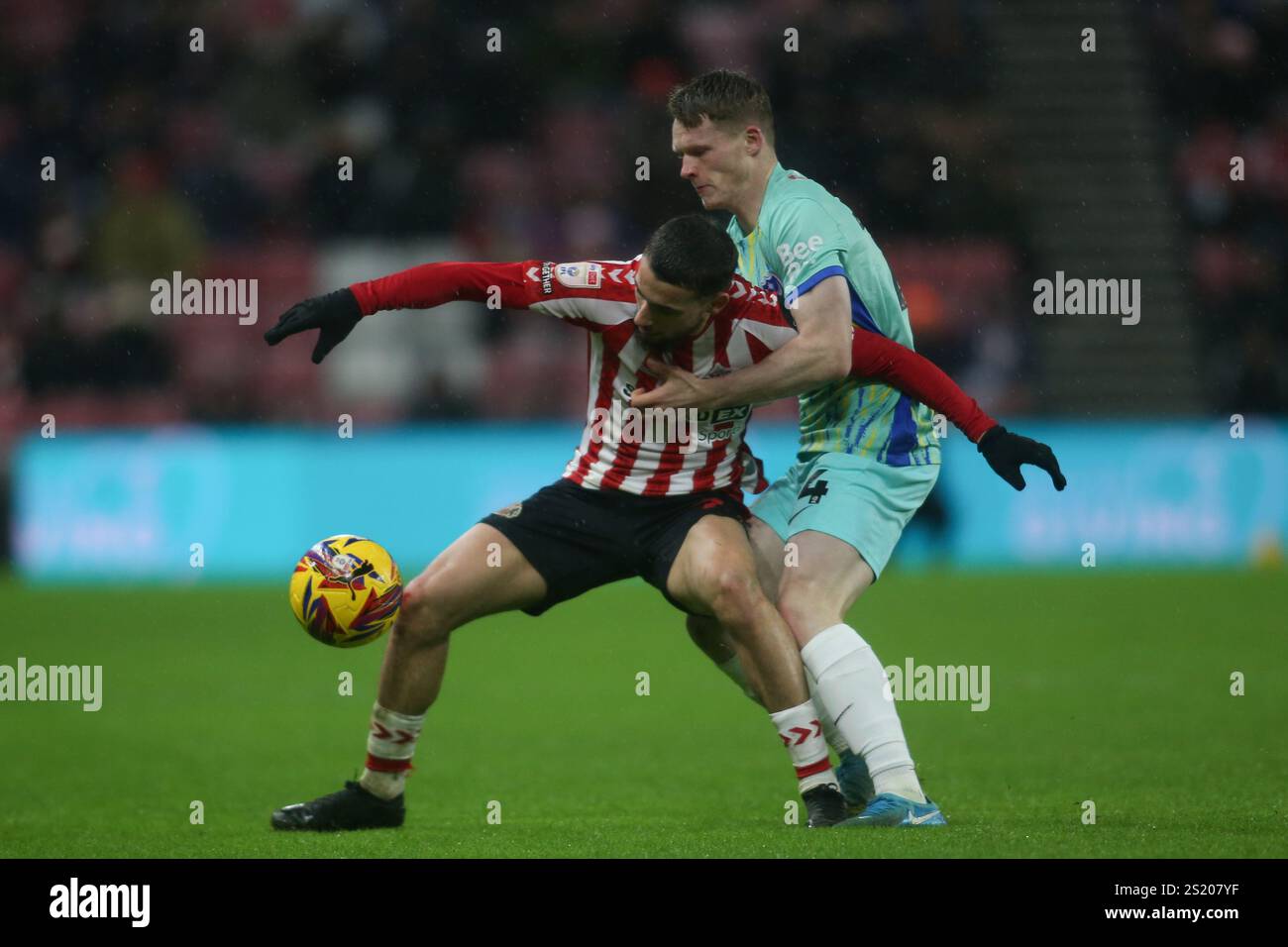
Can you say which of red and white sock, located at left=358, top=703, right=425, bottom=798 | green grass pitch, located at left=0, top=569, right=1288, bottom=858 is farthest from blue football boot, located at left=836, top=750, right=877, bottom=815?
red and white sock, located at left=358, top=703, right=425, bottom=798

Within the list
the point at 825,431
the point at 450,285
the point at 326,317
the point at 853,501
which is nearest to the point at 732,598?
the point at 853,501

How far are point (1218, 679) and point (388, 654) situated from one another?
214 inches

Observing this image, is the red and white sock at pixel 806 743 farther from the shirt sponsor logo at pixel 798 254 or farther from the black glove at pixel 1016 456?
the shirt sponsor logo at pixel 798 254

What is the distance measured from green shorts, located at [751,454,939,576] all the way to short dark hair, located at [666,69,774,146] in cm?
112

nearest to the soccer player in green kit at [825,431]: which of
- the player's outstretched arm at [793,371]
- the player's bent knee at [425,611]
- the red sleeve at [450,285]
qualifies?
the player's outstretched arm at [793,371]

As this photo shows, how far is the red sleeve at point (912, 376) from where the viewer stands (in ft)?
19.7

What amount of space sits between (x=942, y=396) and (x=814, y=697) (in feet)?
3.44

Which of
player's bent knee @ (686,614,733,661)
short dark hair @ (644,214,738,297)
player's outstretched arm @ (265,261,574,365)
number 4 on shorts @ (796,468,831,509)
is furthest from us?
player's bent knee @ (686,614,733,661)

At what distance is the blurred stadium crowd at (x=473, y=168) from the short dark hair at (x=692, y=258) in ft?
35.5

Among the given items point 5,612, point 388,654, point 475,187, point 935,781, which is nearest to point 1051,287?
point 475,187

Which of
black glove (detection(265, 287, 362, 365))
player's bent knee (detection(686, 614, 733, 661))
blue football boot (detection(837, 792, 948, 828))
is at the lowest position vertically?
blue football boot (detection(837, 792, 948, 828))

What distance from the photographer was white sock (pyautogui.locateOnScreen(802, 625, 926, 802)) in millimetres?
5695

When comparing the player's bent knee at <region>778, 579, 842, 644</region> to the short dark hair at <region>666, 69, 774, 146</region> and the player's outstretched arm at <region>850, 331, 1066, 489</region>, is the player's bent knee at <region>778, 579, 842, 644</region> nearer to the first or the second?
the player's outstretched arm at <region>850, 331, 1066, 489</region>

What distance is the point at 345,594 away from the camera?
584 centimetres
